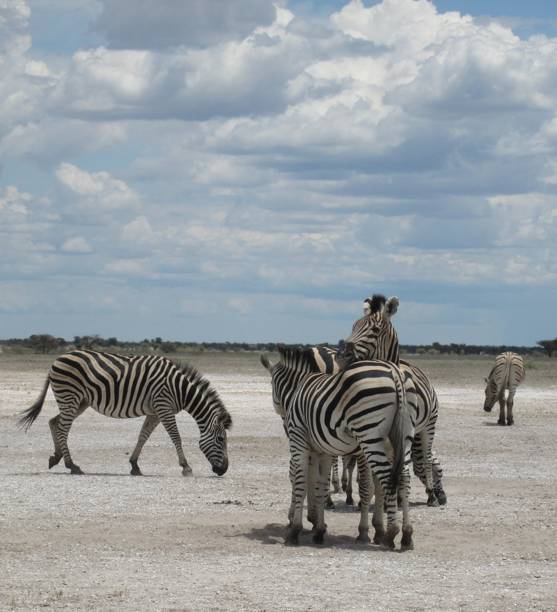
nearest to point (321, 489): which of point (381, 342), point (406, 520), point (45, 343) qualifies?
point (406, 520)

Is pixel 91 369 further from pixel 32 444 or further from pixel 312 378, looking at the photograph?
pixel 312 378

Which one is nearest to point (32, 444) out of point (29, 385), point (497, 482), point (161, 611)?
point (497, 482)

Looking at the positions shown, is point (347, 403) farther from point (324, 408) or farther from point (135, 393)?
point (135, 393)

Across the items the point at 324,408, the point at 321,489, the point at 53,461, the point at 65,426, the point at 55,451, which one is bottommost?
the point at 53,461

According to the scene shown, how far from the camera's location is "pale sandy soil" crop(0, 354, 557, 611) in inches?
366

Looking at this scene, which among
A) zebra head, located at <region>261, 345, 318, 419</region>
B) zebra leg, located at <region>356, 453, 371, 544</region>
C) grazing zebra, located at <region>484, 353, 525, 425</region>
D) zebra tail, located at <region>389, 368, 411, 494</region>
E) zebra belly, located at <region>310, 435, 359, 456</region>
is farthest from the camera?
grazing zebra, located at <region>484, 353, 525, 425</region>

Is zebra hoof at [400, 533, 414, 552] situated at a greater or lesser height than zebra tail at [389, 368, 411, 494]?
lesser

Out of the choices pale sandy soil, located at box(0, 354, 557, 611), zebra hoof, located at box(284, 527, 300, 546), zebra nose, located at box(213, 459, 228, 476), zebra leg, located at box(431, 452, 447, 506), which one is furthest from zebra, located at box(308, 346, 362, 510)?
zebra nose, located at box(213, 459, 228, 476)

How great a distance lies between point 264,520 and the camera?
1328 centimetres

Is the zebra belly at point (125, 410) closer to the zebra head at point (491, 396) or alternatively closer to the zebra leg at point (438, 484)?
the zebra leg at point (438, 484)

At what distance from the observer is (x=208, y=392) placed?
18.4 metres

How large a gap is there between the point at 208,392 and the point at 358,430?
23.8ft

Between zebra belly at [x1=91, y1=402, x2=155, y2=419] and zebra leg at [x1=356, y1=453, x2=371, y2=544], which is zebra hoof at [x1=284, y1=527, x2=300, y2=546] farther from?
zebra belly at [x1=91, y1=402, x2=155, y2=419]

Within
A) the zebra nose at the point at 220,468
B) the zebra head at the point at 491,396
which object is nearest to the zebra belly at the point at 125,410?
the zebra nose at the point at 220,468
